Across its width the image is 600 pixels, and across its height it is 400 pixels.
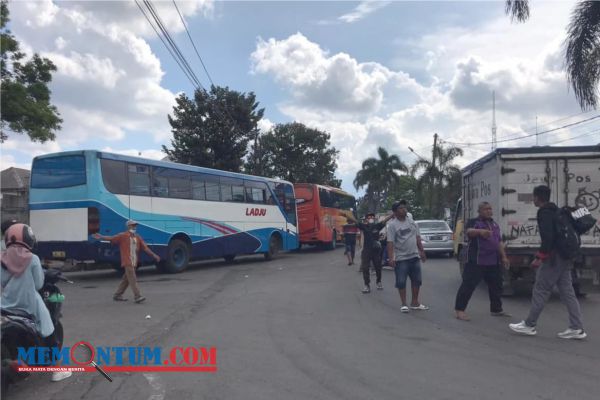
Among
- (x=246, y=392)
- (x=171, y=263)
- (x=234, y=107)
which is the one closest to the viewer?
(x=246, y=392)

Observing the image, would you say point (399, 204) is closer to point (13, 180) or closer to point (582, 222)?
point (582, 222)

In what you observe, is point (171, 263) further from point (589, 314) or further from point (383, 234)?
point (589, 314)

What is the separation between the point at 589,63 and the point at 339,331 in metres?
11.3

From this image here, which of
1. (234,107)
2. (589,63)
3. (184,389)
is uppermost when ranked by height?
(234,107)

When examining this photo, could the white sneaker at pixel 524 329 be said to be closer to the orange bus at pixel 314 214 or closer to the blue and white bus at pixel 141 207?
the blue and white bus at pixel 141 207

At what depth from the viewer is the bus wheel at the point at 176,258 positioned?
52.4ft

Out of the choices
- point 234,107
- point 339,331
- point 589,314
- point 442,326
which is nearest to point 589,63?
point 589,314

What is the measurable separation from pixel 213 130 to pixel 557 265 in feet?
87.1

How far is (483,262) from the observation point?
8.32 meters

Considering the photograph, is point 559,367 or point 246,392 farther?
point 559,367

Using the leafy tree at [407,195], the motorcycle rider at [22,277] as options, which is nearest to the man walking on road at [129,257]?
the motorcycle rider at [22,277]

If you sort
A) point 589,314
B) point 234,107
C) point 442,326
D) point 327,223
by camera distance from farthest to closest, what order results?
1. point 234,107
2. point 327,223
3. point 589,314
4. point 442,326

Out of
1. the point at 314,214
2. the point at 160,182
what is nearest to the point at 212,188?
the point at 160,182

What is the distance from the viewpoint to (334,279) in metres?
13.9
